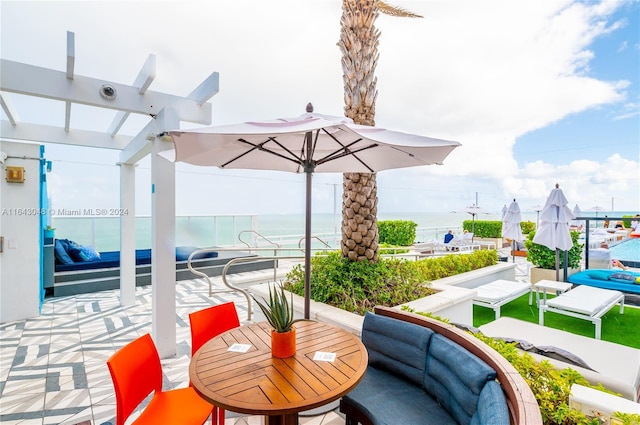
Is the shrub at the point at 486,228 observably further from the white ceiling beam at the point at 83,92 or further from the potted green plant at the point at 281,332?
the potted green plant at the point at 281,332

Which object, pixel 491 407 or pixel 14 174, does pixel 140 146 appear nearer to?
pixel 14 174

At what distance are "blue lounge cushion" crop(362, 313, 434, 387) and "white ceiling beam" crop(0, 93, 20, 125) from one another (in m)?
5.10

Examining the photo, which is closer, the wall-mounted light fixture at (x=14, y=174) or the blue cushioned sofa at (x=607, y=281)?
the wall-mounted light fixture at (x=14, y=174)

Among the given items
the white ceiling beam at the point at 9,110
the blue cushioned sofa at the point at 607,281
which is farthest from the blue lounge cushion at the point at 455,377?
the blue cushioned sofa at the point at 607,281

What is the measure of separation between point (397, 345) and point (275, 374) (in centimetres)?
96

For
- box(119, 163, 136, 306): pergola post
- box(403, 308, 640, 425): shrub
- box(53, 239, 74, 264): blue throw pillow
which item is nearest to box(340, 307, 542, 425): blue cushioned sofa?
box(403, 308, 640, 425): shrub

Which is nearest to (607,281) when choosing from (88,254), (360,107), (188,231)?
(360,107)

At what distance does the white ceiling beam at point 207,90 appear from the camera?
3.38m

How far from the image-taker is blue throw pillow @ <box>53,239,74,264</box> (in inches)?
238

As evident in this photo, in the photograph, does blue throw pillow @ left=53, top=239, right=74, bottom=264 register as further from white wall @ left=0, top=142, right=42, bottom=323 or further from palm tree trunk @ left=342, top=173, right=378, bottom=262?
palm tree trunk @ left=342, top=173, right=378, bottom=262

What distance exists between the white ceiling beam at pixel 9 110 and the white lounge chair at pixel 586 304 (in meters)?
7.78

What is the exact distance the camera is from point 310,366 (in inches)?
65.9

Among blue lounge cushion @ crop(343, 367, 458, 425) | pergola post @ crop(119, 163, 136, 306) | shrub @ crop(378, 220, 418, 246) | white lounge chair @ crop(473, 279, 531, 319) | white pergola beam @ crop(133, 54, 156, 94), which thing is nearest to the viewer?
blue lounge cushion @ crop(343, 367, 458, 425)

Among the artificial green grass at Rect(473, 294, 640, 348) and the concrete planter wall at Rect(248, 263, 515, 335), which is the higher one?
the concrete planter wall at Rect(248, 263, 515, 335)
